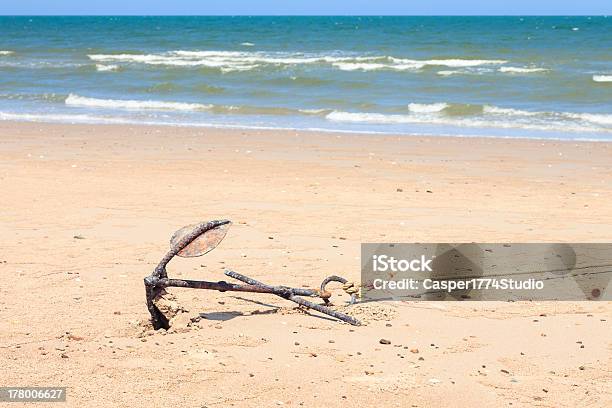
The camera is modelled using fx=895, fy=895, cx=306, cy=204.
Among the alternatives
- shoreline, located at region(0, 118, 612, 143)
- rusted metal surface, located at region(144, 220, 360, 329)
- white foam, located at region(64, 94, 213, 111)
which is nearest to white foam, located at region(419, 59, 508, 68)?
white foam, located at region(64, 94, 213, 111)

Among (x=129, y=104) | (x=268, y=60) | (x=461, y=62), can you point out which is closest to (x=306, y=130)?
(x=129, y=104)

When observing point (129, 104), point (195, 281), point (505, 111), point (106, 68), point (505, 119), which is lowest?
point (195, 281)

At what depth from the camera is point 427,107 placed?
63.6ft

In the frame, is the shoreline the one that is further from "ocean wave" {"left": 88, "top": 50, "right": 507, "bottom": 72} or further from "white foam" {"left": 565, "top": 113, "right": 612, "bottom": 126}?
"ocean wave" {"left": 88, "top": 50, "right": 507, "bottom": 72}

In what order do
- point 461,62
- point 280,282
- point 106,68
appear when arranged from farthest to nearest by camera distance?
1. point 461,62
2. point 106,68
3. point 280,282

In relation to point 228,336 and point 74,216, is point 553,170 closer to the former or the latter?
point 74,216

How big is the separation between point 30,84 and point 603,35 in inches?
1500

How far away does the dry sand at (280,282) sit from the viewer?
3.87 metres

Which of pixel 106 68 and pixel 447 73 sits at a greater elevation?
pixel 106 68

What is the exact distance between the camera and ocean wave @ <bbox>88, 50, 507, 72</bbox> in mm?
31766

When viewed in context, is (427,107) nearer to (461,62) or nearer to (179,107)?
(179,107)

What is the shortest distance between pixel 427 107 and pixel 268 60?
58.1 ft

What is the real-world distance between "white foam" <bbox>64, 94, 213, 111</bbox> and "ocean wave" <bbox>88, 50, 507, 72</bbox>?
29.1 feet

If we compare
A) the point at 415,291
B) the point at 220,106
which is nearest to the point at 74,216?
the point at 415,291
